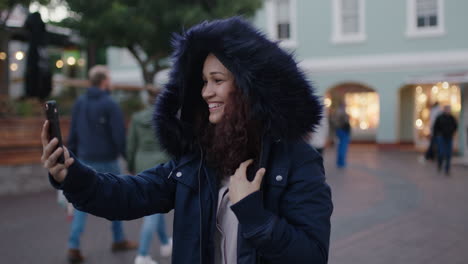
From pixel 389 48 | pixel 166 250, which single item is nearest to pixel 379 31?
pixel 389 48

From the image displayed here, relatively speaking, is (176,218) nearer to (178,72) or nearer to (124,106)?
(178,72)

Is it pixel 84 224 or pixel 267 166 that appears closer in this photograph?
pixel 267 166

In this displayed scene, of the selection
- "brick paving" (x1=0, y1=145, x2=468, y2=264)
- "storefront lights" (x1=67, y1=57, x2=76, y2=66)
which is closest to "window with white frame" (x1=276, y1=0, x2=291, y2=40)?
"storefront lights" (x1=67, y1=57, x2=76, y2=66)

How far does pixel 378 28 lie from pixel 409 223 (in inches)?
553

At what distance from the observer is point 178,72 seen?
2332 mm

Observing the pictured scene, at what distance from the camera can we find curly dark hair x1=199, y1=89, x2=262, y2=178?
2.06m

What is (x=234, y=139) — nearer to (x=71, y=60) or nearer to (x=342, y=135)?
(x=342, y=135)

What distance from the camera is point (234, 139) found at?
206 centimetres

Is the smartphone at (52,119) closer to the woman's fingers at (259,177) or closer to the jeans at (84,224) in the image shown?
the woman's fingers at (259,177)

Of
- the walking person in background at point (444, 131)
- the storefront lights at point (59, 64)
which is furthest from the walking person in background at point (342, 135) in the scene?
the storefront lights at point (59, 64)

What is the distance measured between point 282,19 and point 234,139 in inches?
788

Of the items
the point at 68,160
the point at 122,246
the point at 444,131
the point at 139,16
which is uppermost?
the point at 139,16

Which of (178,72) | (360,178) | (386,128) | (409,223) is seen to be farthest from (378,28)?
(178,72)

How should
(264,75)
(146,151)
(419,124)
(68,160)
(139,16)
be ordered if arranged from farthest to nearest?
(419,124) → (139,16) → (146,151) → (264,75) → (68,160)
